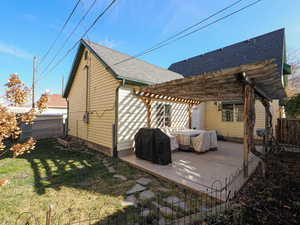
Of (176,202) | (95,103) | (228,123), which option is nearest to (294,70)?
(228,123)

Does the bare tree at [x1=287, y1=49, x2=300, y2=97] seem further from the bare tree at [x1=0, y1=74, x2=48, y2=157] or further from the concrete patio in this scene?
the bare tree at [x1=0, y1=74, x2=48, y2=157]

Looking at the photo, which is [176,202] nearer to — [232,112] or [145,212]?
[145,212]

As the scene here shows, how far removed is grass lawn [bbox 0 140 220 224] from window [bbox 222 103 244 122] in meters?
8.30

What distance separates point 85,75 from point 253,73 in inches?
326

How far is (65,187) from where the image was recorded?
345cm

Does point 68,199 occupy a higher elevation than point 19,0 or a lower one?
lower

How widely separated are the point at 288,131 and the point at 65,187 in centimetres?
1041

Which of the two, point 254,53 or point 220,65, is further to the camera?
point 220,65

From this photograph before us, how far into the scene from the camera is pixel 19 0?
6.58 meters

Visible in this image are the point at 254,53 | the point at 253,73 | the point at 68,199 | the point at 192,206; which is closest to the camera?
the point at 192,206

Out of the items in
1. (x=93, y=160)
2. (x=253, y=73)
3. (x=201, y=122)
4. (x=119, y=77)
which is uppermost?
(x=119, y=77)

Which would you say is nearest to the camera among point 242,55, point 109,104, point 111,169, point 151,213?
point 151,213

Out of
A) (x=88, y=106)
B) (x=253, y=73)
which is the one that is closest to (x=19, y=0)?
(x=88, y=106)

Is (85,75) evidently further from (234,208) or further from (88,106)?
(234,208)
